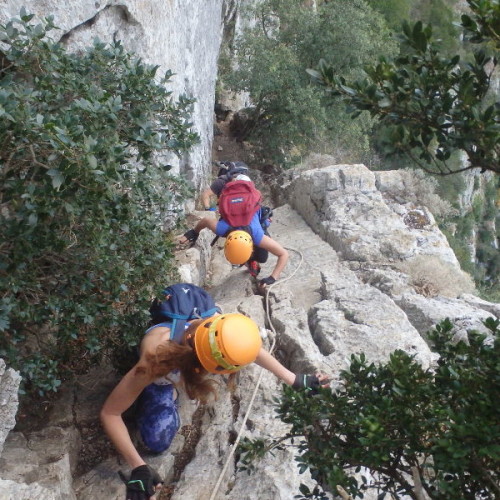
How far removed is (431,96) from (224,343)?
6.09 ft

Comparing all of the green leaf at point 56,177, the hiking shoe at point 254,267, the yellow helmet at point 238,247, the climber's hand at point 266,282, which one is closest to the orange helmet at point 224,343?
the green leaf at point 56,177

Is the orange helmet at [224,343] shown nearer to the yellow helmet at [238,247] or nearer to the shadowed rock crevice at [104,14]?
the yellow helmet at [238,247]

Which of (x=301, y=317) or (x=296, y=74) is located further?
(x=296, y=74)

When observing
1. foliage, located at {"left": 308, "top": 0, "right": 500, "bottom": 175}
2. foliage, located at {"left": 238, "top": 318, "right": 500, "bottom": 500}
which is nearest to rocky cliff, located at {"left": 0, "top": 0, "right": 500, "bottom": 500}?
foliage, located at {"left": 238, "top": 318, "right": 500, "bottom": 500}

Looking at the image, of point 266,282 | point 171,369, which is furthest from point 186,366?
point 266,282

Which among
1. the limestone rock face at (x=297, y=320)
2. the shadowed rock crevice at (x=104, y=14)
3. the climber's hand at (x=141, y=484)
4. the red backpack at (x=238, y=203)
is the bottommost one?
the limestone rock face at (x=297, y=320)

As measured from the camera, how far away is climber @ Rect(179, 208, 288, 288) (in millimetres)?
6051

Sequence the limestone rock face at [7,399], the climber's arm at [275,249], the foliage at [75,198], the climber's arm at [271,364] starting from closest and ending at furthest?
the foliage at [75,198] < the limestone rock face at [7,399] < the climber's arm at [271,364] < the climber's arm at [275,249]

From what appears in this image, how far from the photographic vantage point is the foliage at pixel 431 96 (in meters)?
1.82

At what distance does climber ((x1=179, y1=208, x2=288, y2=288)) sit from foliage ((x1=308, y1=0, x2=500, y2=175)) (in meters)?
4.06

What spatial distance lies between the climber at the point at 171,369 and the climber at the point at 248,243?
194 centimetres

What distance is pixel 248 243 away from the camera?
20.0 ft

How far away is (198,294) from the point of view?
408 cm

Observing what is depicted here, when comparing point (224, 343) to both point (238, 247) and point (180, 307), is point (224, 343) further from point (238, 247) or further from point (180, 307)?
point (238, 247)
